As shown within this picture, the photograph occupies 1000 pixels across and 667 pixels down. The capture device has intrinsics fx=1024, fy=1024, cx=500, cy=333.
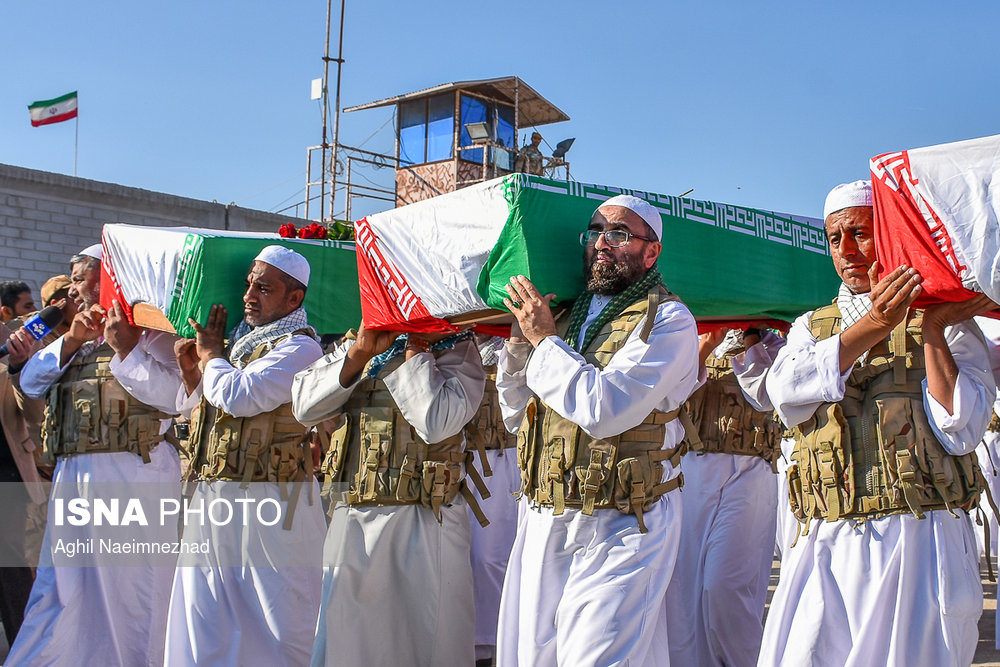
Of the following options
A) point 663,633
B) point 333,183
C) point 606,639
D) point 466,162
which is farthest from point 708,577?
point 466,162

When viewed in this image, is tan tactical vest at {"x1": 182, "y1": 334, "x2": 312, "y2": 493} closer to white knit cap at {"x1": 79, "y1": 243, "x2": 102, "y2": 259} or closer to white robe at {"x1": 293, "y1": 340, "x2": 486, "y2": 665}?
white robe at {"x1": 293, "y1": 340, "x2": 486, "y2": 665}

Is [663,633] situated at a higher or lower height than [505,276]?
lower

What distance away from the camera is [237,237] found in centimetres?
571

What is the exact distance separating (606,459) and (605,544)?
31 cm

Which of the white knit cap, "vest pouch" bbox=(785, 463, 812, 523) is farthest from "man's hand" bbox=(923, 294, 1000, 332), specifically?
the white knit cap

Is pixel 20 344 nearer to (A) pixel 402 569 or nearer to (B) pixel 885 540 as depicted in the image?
(A) pixel 402 569

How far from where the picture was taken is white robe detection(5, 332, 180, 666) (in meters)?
5.51

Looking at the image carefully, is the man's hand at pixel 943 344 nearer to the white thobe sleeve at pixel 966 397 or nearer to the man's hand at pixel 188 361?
the white thobe sleeve at pixel 966 397

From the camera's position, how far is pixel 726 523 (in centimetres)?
585

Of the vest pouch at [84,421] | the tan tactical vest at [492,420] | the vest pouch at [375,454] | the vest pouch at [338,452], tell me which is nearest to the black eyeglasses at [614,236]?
the vest pouch at [375,454]

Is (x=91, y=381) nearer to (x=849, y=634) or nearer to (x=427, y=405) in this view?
(x=427, y=405)

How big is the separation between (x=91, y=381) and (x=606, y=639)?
143 inches

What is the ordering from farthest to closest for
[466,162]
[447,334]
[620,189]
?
[466,162] < [447,334] < [620,189]

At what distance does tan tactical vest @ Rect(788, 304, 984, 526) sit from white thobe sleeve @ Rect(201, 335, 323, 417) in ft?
8.61
